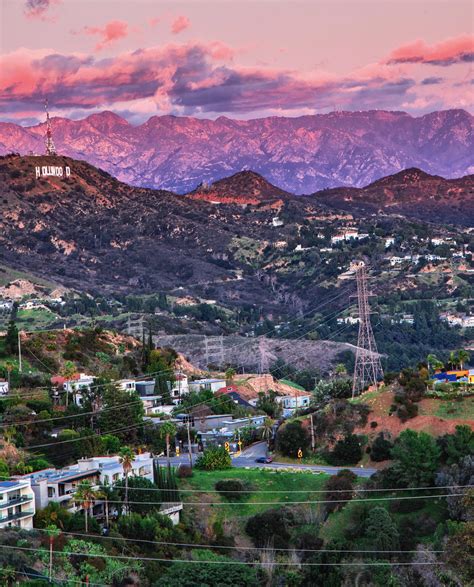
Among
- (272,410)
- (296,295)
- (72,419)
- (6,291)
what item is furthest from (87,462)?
(296,295)

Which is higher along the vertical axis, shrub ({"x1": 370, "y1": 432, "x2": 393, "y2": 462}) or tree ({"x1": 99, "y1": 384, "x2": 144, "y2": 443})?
tree ({"x1": 99, "y1": 384, "x2": 144, "y2": 443})

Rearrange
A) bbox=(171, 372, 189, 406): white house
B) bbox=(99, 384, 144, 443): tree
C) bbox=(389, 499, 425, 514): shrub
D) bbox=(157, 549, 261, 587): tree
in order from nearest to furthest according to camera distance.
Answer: bbox=(157, 549, 261, 587): tree, bbox=(389, 499, 425, 514): shrub, bbox=(99, 384, 144, 443): tree, bbox=(171, 372, 189, 406): white house

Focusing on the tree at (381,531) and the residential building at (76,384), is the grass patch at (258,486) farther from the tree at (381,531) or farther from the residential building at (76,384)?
the residential building at (76,384)

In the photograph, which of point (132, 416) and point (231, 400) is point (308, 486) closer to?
point (132, 416)

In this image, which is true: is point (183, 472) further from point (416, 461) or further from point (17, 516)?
point (416, 461)

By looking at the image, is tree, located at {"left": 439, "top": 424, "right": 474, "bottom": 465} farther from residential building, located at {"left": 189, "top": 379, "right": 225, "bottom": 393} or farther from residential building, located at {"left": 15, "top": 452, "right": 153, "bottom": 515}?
residential building, located at {"left": 189, "top": 379, "right": 225, "bottom": 393}

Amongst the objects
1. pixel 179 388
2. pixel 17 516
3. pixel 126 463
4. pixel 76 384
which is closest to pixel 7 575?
pixel 17 516

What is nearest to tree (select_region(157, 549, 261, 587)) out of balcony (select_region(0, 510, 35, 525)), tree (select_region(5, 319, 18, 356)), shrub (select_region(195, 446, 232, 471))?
balcony (select_region(0, 510, 35, 525))

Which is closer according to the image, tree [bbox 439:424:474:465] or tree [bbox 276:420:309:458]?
tree [bbox 439:424:474:465]
